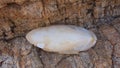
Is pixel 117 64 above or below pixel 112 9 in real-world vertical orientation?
below

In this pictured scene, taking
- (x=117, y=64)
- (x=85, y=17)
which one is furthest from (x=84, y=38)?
(x=117, y=64)

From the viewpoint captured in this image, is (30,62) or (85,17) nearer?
(30,62)

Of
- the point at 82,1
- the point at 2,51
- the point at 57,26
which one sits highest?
the point at 82,1

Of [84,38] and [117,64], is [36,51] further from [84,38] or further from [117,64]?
[117,64]
